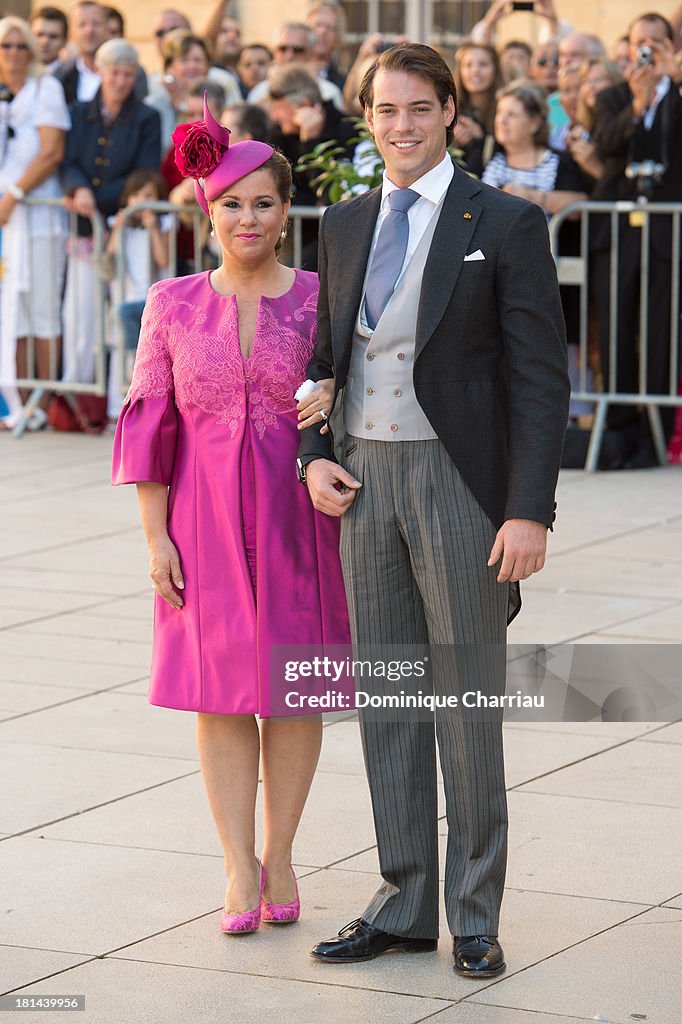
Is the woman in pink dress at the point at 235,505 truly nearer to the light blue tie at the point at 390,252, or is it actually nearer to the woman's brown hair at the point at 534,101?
the light blue tie at the point at 390,252

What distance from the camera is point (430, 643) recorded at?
13.9 ft

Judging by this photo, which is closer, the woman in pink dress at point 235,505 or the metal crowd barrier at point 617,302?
the woman in pink dress at point 235,505

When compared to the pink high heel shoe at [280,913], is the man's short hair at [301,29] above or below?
above

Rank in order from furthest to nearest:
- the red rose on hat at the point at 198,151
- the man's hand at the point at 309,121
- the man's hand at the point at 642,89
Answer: the man's hand at the point at 309,121 → the man's hand at the point at 642,89 → the red rose on hat at the point at 198,151

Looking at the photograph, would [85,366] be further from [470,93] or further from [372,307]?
[372,307]

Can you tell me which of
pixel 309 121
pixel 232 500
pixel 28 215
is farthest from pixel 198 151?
pixel 28 215

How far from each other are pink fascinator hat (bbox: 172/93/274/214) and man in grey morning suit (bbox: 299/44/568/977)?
249 millimetres

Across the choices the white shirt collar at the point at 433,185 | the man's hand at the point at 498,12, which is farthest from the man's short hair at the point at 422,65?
the man's hand at the point at 498,12

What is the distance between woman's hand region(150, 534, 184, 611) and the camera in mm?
4426

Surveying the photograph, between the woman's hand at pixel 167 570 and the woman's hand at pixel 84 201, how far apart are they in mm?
7869

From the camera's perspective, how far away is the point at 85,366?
12500mm

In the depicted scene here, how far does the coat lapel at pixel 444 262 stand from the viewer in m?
4.02

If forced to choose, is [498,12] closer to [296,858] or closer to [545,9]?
[545,9]

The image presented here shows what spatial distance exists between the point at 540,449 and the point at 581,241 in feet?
23.2
